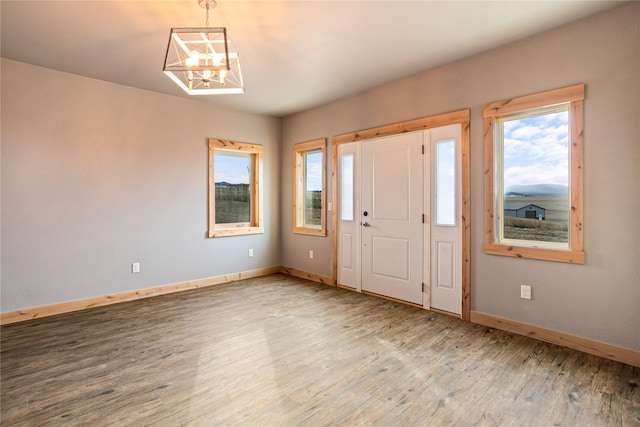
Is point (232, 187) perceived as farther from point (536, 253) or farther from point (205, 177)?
point (536, 253)

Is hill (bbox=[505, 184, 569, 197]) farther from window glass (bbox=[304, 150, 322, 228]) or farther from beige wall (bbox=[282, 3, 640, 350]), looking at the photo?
window glass (bbox=[304, 150, 322, 228])

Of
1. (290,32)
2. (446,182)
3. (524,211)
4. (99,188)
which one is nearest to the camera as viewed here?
(290,32)

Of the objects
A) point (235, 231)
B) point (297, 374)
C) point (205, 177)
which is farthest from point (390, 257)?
point (205, 177)

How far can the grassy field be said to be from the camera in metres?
2.86

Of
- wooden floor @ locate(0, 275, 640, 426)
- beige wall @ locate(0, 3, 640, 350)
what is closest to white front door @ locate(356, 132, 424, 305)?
beige wall @ locate(0, 3, 640, 350)

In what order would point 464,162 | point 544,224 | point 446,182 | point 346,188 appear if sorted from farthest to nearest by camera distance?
point 346,188
point 446,182
point 464,162
point 544,224

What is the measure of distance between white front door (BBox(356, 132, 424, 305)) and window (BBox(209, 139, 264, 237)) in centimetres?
199

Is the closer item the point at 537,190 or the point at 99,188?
the point at 537,190

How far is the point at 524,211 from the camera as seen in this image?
10.2ft

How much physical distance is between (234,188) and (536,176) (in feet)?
13.9

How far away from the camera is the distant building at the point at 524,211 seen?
118 inches

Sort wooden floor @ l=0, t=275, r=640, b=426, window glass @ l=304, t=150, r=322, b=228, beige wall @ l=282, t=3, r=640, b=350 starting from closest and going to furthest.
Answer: wooden floor @ l=0, t=275, r=640, b=426 → beige wall @ l=282, t=3, r=640, b=350 → window glass @ l=304, t=150, r=322, b=228

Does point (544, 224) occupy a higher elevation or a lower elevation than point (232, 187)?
lower

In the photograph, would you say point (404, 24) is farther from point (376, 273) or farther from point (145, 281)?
point (145, 281)
